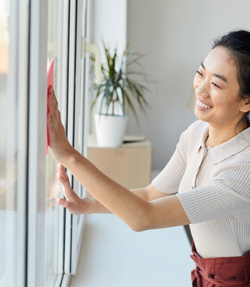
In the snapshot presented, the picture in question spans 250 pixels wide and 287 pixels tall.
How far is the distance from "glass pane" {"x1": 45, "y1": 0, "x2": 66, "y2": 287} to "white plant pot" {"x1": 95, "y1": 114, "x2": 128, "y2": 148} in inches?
44.9

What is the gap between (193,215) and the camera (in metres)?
0.84

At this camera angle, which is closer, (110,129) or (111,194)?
(111,194)

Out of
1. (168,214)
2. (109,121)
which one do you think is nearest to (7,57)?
(168,214)

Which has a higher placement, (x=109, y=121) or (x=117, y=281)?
(x=109, y=121)

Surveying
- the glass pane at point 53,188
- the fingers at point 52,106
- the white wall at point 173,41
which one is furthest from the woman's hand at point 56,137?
the white wall at point 173,41

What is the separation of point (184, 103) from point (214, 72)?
2511 mm

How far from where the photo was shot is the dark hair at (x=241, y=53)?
909 mm

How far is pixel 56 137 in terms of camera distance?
700 millimetres

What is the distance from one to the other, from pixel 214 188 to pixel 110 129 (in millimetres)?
1591

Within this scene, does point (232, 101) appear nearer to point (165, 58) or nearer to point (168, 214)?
point (168, 214)

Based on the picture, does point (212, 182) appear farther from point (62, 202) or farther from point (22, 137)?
point (22, 137)

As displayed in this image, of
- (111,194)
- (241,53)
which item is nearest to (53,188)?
(111,194)

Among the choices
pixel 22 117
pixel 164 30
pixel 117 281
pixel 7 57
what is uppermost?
pixel 164 30

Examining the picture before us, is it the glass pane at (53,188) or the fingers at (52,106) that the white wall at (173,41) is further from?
the fingers at (52,106)
